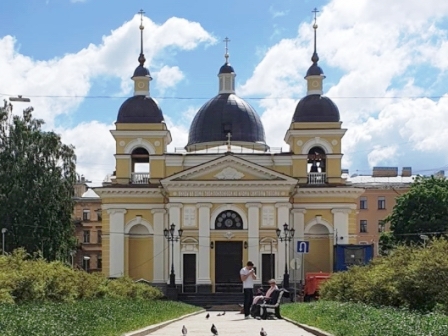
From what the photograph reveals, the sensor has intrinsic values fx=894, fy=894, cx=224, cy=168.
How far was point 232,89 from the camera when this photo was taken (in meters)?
67.5

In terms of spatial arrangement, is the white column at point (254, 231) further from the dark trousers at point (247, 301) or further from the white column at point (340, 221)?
the dark trousers at point (247, 301)

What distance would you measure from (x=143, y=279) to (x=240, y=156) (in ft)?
33.7

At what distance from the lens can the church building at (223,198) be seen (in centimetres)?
5622

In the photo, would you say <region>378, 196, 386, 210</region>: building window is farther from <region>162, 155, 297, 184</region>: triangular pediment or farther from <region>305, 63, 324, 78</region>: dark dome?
<region>162, 155, 297, 184</region>: triangular pediment

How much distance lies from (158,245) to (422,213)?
19.5m

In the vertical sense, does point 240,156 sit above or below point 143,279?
above

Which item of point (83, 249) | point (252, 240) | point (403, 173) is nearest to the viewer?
point (252, 240)

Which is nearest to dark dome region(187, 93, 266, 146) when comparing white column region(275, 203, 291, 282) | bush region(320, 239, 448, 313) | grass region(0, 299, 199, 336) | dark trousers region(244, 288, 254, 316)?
white column region(275, 203, 291, 282)

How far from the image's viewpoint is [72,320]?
56.9ft

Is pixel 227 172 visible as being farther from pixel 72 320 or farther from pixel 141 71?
pixel 72 320

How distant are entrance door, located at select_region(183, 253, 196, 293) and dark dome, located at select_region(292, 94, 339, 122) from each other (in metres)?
12.0

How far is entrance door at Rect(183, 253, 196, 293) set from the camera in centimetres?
5662

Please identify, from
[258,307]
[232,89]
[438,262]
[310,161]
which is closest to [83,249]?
[232,89]

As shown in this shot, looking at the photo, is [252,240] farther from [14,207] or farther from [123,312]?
[123,312]
